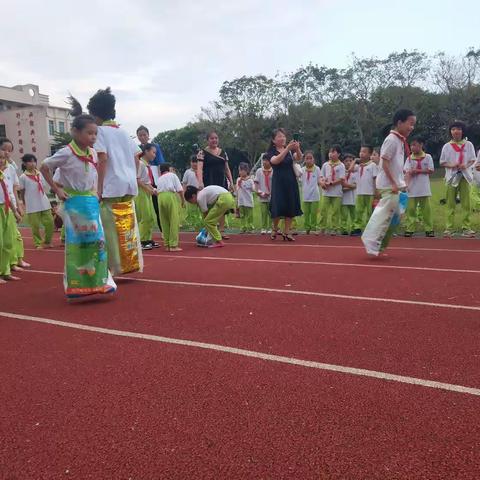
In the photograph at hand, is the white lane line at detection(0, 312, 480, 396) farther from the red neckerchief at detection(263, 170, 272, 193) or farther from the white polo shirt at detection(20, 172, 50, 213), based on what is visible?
the red neckerchief at detection(263, 170, 272, 193)

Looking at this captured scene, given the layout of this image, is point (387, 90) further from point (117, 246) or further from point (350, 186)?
point (117, 246)

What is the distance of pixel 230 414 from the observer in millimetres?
2471

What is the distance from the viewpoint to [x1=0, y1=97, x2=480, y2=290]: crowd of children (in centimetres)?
470

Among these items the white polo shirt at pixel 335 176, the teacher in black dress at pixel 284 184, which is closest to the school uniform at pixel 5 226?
the teacher in black dress at pixel 284 184

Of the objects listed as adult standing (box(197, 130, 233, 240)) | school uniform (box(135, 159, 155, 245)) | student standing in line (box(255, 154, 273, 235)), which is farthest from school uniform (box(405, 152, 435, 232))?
school uniform (box(135, 159, 155, 245))

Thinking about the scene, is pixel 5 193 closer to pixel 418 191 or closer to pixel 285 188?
pixel 285 188

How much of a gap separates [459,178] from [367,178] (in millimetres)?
1685

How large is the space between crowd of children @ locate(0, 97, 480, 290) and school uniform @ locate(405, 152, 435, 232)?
0.02 metres

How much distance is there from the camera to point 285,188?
863cm

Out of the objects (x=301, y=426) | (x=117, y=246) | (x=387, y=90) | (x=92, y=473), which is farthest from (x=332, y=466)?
(x=387, y=90)

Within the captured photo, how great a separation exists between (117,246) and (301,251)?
10.6 ft

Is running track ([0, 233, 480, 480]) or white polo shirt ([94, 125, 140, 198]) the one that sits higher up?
white polo shirt ([94, 125, 140, 198])

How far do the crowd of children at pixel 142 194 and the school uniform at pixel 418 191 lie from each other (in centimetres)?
2

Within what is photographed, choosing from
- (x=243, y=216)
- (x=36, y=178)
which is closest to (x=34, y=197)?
(x=36, y=178)
